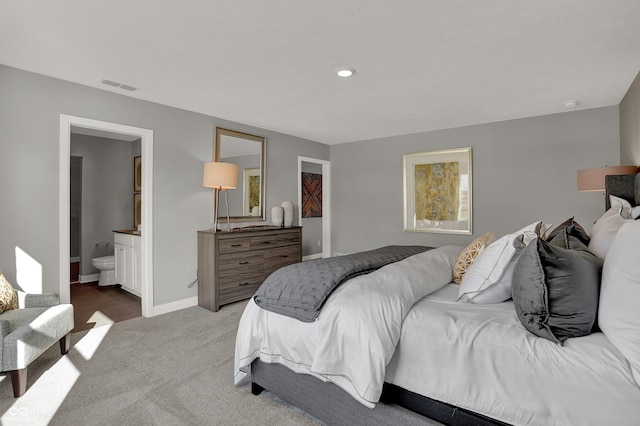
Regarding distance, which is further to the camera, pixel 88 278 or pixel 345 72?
pixel 88 278

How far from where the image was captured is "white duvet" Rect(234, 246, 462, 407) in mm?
1557

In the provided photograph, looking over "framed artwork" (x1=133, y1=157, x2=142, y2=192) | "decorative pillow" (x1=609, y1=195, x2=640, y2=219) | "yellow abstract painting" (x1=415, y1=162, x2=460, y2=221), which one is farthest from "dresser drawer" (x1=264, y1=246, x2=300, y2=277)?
"decorative pillow" (x1=609, y1=195, x2=640, y2=219)

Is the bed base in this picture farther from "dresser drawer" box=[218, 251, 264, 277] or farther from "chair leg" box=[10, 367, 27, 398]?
"dresser drawer" box=[218, 251, 264, 277]

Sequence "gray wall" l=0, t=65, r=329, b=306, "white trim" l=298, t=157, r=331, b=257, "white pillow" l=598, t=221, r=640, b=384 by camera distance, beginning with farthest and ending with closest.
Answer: "white trim" l=298, t=157, r=331, b=257, "gray wall" l=0, t=65, r=329, b=306, "white pillow" l=598, t=221, r=640, b=384

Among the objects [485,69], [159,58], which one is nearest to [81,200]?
[159,58]

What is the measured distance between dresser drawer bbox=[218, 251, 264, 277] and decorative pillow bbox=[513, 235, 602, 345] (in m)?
3.33

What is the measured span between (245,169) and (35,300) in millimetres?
2831

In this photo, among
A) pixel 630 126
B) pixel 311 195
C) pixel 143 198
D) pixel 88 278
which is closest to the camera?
pixel 630 126

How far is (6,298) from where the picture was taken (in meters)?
2.48

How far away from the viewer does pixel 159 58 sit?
2.70 metres

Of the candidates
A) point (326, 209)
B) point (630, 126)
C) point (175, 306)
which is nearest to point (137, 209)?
point (175, 306)

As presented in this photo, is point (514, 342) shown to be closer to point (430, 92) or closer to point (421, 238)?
point (430, 92)

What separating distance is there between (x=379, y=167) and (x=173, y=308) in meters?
3.95

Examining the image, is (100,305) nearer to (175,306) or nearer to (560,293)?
(175,306)
